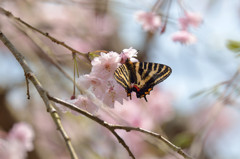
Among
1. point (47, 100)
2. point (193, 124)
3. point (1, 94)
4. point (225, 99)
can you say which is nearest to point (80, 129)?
point (1, 94)

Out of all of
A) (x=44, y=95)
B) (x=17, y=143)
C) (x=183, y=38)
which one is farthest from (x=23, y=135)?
(x=44, y=95)

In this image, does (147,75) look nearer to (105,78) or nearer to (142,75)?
(142,75)

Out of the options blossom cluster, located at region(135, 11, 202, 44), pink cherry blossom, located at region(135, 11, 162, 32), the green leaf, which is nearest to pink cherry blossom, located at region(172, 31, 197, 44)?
blossom cluster, located at region(135, 11, 202, 44)

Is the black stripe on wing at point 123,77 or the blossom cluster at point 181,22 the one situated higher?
the blossom cluster at point 181,22

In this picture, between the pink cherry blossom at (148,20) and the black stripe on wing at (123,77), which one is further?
the pink cherry blossom at (148,20)

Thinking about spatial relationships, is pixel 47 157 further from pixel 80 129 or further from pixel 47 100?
pixel 47 100

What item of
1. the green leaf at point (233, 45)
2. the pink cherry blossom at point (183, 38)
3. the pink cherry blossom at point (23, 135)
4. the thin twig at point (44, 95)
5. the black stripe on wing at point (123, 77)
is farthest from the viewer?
the pink cherry blossom at point (23, 135)

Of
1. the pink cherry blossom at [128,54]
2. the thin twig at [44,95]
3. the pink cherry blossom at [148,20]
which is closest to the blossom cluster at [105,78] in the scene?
the pink cherry blossom at [128,54]

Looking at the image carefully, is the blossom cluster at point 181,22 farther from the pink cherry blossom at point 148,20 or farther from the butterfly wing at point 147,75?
the butterfly wing at point 147,75
